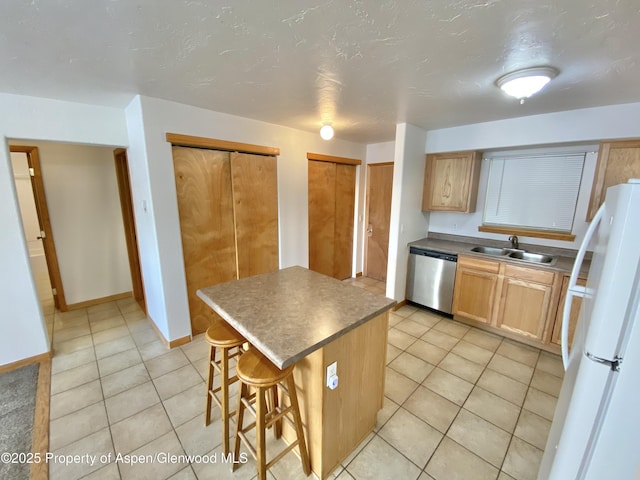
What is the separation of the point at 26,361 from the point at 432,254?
169 inches

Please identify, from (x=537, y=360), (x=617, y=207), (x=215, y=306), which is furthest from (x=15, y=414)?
(x=537, y=360)

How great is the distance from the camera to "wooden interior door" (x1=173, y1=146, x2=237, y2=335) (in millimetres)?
2584

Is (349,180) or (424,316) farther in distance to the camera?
(349,180)

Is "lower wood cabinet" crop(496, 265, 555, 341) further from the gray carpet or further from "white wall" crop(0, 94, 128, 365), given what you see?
"white wall" crop(0, 94, 128, 365)

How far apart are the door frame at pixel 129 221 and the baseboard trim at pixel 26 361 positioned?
0.99 meters

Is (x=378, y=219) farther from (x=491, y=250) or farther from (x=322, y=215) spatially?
(x=491, y=250)

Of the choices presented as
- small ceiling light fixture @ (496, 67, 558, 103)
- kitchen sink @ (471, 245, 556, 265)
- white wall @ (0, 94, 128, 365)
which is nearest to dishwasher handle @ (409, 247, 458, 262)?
kitchen sink @ (471, 245, 556, 265)

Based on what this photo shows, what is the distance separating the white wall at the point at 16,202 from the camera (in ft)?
6.91

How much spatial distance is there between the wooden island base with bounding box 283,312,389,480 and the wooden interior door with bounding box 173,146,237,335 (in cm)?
172

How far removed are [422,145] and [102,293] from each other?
15.7 feet

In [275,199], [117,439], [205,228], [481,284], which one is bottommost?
[117,439]

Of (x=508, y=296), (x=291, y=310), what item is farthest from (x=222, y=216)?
(x=508, y=296)

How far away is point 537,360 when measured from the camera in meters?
2.54

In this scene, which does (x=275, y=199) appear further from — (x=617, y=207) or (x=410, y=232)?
(x=617, y=207)
